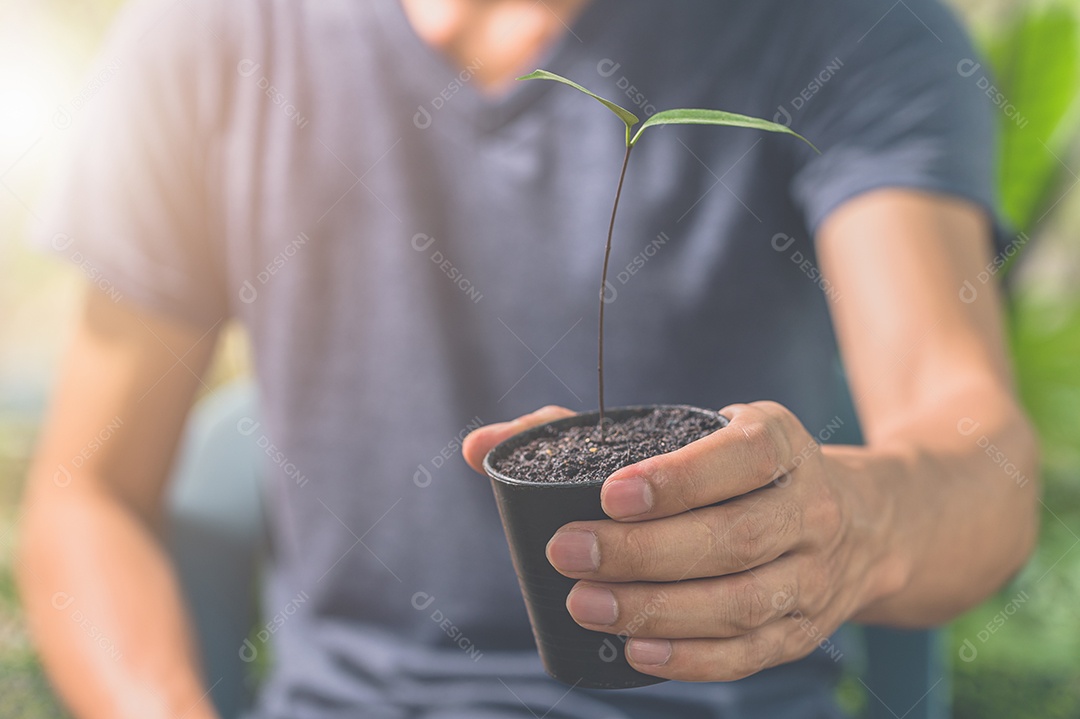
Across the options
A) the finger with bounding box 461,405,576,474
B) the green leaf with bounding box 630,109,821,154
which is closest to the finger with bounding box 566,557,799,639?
the finger with bounding box 461,405,576,474

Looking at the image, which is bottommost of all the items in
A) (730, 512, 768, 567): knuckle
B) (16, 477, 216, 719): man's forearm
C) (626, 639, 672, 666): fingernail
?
(16, 477, 216, 719): man's forearm

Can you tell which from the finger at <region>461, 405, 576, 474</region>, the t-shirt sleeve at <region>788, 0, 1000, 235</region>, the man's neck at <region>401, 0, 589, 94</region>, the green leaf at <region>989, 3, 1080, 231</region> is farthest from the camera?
the green leaf at <region>989, 3, 1080, 231</region>

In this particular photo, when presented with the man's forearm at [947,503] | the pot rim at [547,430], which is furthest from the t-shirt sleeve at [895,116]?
the pot rim at [547,430]

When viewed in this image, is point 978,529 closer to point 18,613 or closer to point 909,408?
point 909,408

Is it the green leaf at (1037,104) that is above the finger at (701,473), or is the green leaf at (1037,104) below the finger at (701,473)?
above

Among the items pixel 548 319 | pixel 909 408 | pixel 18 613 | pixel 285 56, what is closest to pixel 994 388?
pixel 909 408

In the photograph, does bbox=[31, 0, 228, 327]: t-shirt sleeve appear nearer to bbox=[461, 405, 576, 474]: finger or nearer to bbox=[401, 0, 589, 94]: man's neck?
bbox=[401, 0, 589, 94]: man's neck

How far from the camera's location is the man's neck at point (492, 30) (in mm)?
902

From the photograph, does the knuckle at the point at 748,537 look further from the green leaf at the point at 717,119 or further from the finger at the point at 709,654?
the green leaf at the point at 717,119

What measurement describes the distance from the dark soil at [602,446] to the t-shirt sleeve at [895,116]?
384mm

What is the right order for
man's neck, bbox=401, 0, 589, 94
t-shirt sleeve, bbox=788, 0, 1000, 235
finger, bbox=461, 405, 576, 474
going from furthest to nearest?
man's neck, bbox=401, 0, 589, 94 < t-shirt sleeve, bbox=788, 0, 1000, 235 < finger, bbox=461, 405, 576, 474

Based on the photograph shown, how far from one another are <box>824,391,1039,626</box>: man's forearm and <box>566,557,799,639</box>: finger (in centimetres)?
10

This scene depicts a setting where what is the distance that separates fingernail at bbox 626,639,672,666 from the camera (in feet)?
1.54

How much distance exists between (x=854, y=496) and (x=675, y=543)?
0.16 m
